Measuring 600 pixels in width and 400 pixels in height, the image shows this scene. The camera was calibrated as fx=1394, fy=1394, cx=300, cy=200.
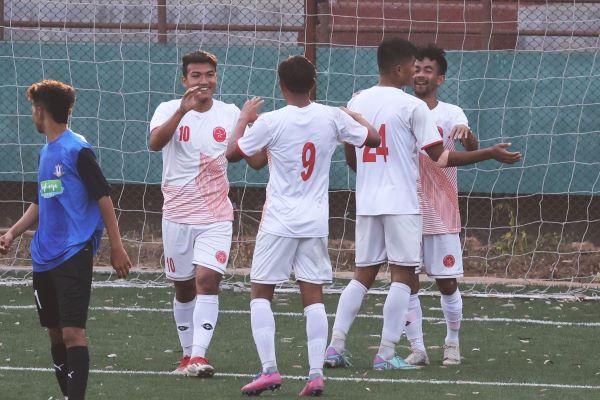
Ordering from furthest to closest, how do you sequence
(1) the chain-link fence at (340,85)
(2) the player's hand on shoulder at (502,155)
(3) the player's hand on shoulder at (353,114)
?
1. (1) the chain-link fence at (340,85)
2. (2) the player's hand on shoulder at (502,155)
3. (3) the player's hand on shoulder at (353,114)

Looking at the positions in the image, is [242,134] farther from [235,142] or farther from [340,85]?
[340,85]

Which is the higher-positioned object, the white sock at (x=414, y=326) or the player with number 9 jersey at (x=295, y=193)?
the player with number 9 jersey at (x=295, y=193)

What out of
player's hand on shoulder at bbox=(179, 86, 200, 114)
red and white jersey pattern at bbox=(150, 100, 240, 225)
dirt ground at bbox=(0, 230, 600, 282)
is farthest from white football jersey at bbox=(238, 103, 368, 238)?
dirt ground at bbox=(0, 230, 600, 282)

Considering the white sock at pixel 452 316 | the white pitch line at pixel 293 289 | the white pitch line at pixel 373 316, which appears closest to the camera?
the white sock at pixel 452 316

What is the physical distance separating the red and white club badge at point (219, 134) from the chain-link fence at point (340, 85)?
5253mm

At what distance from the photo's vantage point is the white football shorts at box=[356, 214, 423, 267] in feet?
26.2

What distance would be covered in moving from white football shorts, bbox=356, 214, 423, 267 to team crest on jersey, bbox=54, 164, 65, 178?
2240mm

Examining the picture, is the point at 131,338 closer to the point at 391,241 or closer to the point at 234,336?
the point at 234,336

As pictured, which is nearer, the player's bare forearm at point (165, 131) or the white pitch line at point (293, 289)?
the player's bare forearm at point (165, 131)

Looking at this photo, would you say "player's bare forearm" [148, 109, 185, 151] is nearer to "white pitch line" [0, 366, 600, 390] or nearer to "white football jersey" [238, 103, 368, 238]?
"white football jersey" [238, 103, 368, 238]

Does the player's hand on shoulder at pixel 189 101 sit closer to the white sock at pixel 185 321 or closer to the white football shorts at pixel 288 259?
the white football shorts at pixel 288 259

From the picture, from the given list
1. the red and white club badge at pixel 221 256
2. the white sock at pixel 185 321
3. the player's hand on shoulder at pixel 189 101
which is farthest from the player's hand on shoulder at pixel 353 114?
the white sock at pixel 185 321

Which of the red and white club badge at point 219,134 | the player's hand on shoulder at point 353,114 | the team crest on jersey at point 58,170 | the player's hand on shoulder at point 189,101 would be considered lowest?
the team crest on jersey at point 58,170

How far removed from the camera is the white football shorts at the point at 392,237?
798 centimetres
